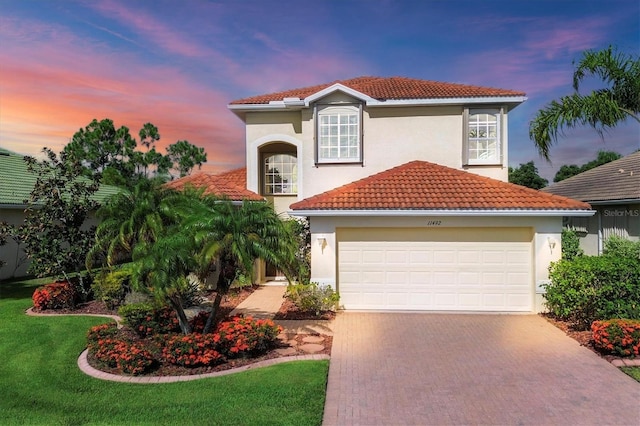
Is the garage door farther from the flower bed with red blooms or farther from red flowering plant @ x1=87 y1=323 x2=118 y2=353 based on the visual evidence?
red flowering plant @ x1=87 y1=323 x2=118 y2=353

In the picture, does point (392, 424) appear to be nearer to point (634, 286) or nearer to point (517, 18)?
point (634, 286)

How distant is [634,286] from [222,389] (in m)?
10.8

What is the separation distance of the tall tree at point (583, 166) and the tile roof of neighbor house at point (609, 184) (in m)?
36.9

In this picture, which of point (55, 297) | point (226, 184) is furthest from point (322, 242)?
point (55, 297)

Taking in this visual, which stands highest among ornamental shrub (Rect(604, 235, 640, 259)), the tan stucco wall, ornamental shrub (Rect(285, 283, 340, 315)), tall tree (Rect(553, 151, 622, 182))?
tall tree (Rect(553, 151, 622, 182))

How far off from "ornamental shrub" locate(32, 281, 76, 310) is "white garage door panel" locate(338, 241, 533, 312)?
915 cm

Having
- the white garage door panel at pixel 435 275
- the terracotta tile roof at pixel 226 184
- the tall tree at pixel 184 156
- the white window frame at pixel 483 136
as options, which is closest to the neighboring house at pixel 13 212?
the terracotta tile roof at pixel 226 184

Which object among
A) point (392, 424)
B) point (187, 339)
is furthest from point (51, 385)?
point (392, 424)

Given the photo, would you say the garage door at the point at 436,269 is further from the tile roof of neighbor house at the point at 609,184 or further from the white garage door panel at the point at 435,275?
the tile roof of neighbor house at the point at 609,184

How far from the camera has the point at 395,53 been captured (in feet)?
56.3

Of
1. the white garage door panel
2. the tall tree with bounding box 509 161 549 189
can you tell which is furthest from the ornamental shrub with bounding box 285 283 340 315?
the tall tree with bounding box 509 161 549 189

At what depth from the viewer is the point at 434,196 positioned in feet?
43.9

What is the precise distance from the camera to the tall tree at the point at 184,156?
59.8 m

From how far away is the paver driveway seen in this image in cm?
652
